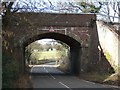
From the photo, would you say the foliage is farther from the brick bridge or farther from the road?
the brick bridge

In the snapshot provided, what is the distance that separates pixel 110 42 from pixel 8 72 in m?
22.6

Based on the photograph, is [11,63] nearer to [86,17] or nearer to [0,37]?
[0,37]

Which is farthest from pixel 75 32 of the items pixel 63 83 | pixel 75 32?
pixel 63 83

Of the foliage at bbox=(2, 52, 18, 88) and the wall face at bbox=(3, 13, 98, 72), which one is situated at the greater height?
the wall face at bbox=(3, 13, 98, 72)

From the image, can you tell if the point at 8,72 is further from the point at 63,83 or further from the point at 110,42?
the point at 110,42

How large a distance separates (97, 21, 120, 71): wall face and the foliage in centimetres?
1963

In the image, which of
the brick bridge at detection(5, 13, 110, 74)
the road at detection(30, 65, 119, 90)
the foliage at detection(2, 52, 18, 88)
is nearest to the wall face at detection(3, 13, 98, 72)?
the brick bridge at detection(5, 13, 110, 74)

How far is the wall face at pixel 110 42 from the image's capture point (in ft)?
128

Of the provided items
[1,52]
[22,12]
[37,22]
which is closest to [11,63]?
[1,52]

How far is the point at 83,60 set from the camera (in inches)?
1737

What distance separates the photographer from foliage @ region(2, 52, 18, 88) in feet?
62.4

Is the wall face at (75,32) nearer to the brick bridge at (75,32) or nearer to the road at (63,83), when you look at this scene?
the brick bridge at (75,32)

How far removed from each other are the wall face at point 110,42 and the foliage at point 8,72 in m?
19.6

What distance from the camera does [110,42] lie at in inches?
1596
